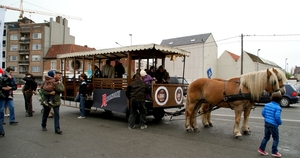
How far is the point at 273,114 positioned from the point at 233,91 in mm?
1646

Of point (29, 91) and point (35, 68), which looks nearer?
point (29, 91)

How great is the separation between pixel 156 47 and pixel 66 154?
13.7ft

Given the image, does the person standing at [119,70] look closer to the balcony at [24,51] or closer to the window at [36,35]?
the window at [36,35]

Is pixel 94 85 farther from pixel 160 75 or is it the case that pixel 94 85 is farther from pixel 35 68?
pixel 35 68

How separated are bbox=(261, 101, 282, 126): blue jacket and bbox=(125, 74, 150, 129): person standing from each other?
3588 mm

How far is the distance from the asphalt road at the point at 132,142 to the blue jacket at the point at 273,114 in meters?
0.78

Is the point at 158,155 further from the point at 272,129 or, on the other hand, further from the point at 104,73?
the point at 104,73

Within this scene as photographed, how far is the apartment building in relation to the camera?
5312 cm

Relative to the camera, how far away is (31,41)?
5484 centimetres

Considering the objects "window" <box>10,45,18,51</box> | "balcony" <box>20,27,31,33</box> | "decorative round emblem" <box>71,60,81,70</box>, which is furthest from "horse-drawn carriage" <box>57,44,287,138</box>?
"window" <box>10,45,18,51</box>

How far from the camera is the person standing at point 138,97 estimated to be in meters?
7.00

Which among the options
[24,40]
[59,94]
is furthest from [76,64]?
[24,40]

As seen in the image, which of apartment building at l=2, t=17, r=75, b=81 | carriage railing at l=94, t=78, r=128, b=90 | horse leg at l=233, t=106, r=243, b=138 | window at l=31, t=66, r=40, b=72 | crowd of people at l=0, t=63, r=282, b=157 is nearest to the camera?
horse leg at l=233, t=106, r=243, b=138

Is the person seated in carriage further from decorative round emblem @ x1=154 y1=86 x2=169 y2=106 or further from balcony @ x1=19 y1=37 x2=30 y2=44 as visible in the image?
balcony @ x1=19 y1=37 x2=30 y2=44
